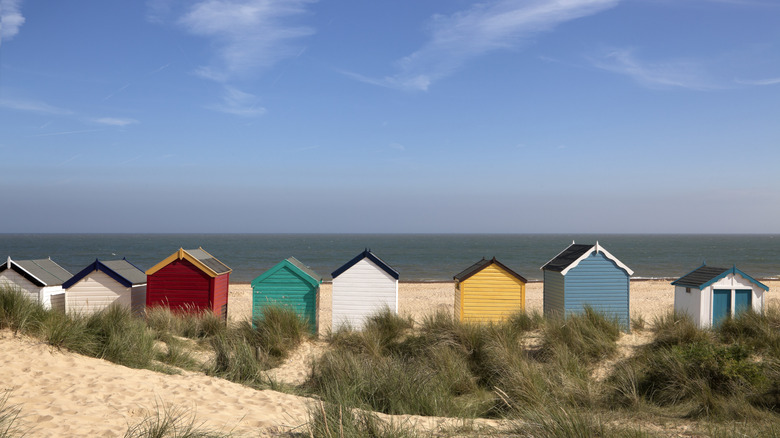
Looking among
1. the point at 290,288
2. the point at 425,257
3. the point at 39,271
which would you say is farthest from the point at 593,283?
the point at 425,257

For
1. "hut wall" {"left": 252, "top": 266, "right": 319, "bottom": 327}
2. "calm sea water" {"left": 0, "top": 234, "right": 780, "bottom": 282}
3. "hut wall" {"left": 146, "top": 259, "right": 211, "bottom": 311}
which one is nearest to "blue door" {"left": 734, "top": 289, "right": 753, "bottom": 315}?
"hut wall" {"left": 252, "top": 266, "right": 319, "bottom": 327}

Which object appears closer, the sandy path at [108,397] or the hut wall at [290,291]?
the sandy path at [108,397]

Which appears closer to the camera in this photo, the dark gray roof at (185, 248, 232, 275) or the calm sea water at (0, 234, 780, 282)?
the dark gray roof at (185, 248, 232, 275)

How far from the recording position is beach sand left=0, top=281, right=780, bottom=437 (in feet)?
22.6

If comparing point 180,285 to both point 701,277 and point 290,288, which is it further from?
point 701,277

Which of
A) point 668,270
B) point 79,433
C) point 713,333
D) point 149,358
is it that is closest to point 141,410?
point 79,433

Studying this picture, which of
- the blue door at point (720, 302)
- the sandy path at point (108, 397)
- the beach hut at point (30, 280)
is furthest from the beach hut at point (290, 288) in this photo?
the blue door at point (720, 302)

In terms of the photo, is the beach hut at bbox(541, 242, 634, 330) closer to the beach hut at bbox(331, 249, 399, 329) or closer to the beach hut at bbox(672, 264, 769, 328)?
the beach hut at bbox(672, 264, 769, 328)

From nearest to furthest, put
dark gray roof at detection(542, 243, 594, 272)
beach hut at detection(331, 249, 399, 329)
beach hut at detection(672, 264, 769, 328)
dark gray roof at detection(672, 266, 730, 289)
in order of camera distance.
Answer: beach hut at detection(672, 264, 769, 328)
dark gray roof at detection(672, 266, 730, 289)
beach hut at detection(331, 249, 399, 329)
dark gray roof at detection(542, 243, 594, 272)

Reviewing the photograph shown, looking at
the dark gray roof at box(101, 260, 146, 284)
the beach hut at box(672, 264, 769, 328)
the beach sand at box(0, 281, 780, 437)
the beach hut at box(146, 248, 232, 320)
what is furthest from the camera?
the dark gray roof at box(101, 260, 146, 284)

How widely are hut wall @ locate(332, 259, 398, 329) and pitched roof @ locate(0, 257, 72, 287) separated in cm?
774

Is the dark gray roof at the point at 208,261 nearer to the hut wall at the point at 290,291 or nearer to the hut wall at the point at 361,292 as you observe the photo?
the hut wall at the point at 290,291

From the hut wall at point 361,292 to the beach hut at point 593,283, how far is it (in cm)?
449

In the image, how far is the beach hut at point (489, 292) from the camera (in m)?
14.6
